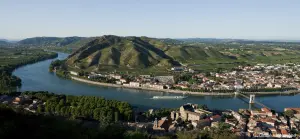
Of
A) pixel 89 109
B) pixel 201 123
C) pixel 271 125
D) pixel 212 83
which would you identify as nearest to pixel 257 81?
pixel 212 83

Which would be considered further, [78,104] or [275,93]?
[275,93]

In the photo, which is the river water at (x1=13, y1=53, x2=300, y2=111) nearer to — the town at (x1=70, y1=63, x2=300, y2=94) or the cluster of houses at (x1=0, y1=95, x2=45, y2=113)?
the town at (x1=70, y1=63, x2=300, y2=94)

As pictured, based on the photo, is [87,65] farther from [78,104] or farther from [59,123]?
[59,123]

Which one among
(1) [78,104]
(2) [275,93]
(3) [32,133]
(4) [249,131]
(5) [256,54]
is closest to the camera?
(3) [32,133]

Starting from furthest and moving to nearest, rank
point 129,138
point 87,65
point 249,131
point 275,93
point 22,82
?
point 87,65 < point 22,82 < point 275,93 < point 249,131 < point 129,138

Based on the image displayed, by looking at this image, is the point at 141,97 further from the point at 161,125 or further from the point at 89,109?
the point at 161,125

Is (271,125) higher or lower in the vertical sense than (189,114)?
lower

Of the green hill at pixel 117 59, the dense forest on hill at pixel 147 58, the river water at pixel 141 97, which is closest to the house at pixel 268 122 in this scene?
the river water at pixel 141 97

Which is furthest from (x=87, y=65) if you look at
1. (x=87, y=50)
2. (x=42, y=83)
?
(x=42, y=83)

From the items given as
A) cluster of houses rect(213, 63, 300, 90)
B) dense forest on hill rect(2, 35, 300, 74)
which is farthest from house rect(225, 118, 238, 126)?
dense forest on hill rect(2, 35, 300, 74)
